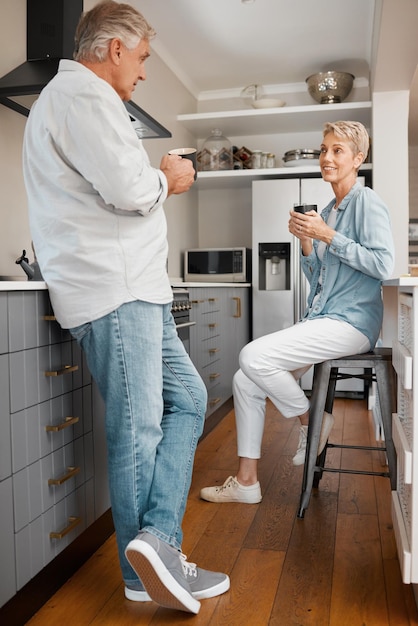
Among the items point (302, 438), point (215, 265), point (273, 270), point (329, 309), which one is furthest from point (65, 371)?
point (273, 270)

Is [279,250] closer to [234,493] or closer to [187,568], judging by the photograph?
[234,493]

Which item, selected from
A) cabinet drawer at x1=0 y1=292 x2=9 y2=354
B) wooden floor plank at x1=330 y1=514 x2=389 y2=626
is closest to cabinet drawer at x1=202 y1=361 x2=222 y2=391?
wooden floor plank at x1=330 y1=514 x2=389 y2=626

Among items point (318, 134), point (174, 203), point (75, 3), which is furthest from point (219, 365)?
point (318, 134)

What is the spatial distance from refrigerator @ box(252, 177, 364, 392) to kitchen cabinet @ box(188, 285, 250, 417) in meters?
0.17

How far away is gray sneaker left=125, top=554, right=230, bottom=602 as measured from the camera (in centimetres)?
162

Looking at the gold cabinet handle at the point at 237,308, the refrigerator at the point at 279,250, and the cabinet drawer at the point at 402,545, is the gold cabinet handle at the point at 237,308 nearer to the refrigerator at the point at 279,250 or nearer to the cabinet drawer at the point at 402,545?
the refrigerator at the point at 279,250

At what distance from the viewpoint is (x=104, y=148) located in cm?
140

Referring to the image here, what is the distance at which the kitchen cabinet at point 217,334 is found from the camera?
3.37 m

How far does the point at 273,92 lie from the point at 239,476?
3.80 metres

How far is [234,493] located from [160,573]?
3.15 feet

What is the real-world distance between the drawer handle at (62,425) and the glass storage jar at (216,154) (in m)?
3.63

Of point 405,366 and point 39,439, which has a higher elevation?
point 405,366

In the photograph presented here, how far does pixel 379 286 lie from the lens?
7.65ft

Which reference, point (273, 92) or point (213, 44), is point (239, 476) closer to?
point (213, 44)
